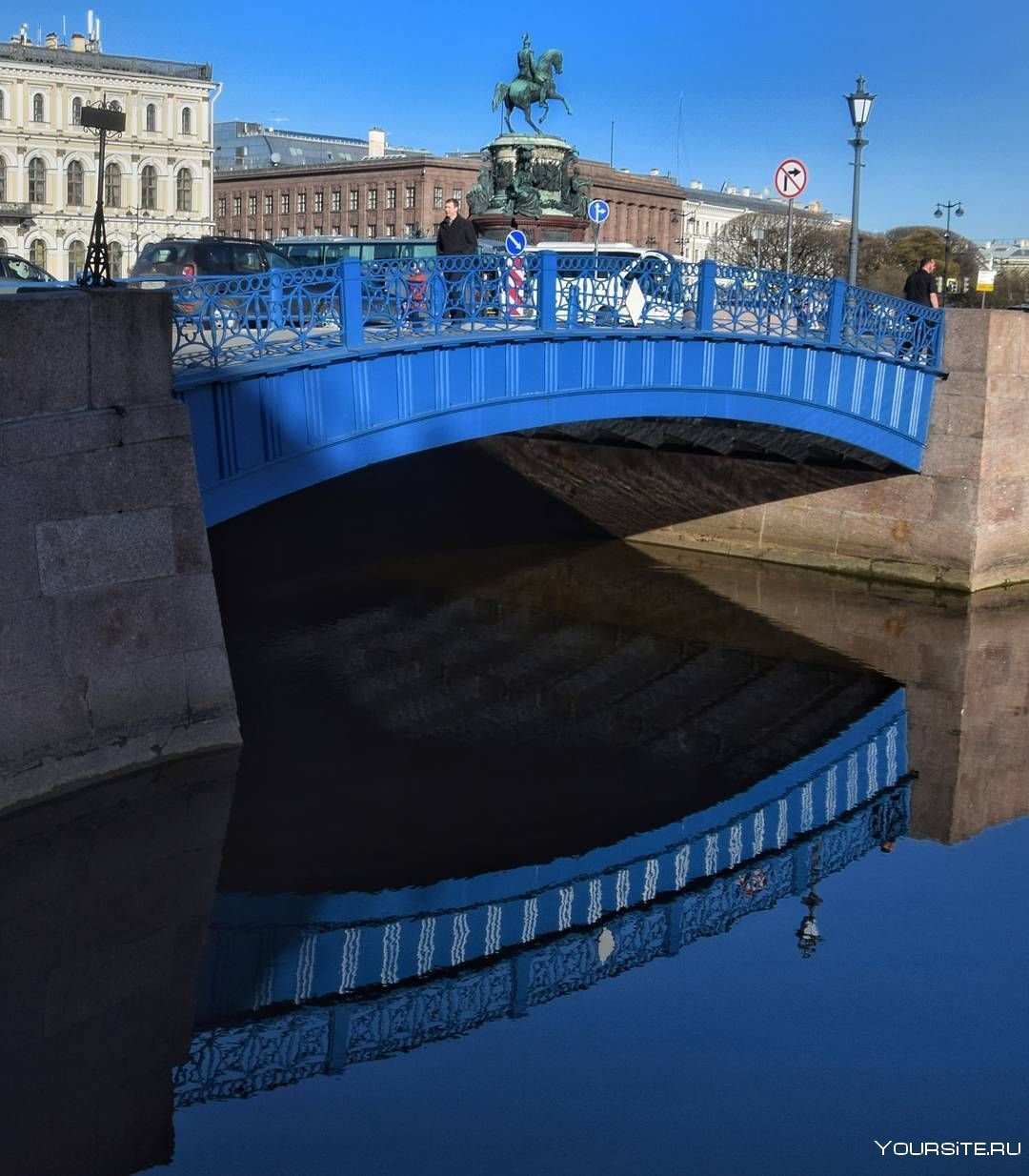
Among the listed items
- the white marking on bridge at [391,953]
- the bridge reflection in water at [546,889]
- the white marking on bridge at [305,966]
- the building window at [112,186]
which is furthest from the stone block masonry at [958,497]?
the building window at [112,186]

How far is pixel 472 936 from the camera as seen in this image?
33.3 feet

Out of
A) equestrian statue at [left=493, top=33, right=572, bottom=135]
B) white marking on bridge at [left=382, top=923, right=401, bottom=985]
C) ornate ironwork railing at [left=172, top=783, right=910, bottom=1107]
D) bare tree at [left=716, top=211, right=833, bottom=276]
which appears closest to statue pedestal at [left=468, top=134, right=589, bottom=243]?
equestrian statue at [left=493, top=33, right=572, bottom=135]

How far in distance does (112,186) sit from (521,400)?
195 feet

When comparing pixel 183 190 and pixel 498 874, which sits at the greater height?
pixel 183 190

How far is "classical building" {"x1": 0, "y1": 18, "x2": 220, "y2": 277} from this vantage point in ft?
223

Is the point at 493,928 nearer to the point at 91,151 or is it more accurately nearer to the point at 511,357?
the point at 511,357

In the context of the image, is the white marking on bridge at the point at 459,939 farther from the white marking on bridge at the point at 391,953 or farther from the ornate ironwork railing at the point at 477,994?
the white marking on bridge at the point at 391,953

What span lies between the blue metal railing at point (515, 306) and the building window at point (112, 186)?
53834 mm

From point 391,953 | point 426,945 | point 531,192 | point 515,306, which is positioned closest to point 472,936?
point 426,945

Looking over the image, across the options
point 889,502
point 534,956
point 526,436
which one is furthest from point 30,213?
point 534,956

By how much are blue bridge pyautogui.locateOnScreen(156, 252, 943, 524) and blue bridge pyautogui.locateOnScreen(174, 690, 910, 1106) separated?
3537 mm

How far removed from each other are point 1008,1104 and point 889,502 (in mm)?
13311

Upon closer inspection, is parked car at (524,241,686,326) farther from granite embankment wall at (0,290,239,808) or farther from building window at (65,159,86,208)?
building window at (65,159,86,208)

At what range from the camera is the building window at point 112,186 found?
227ft
